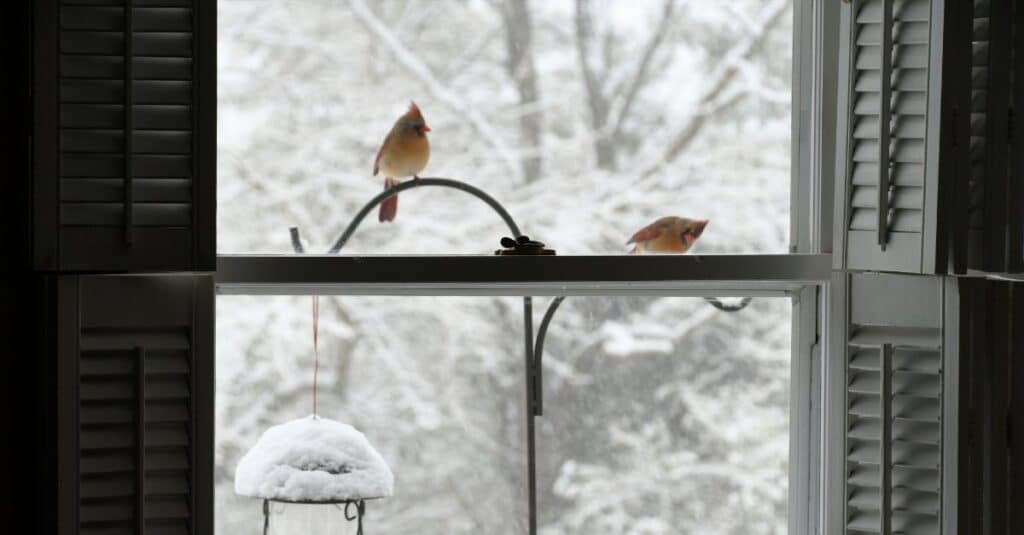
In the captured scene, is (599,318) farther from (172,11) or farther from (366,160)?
(172,11)

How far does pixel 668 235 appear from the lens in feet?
5.52

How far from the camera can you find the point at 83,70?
1.39 m

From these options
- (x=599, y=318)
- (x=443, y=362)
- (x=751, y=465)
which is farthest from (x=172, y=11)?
(x=751, y=465)

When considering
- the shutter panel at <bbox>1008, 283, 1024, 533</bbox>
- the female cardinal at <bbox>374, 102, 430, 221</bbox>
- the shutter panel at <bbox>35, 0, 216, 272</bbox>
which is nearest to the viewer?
the shutter panel at <bbox>35, 0, 216, 272</bbox>

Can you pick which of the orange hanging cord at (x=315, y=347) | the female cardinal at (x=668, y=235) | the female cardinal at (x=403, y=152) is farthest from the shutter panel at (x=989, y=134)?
the orange hanging cord at (x=315, y=347)

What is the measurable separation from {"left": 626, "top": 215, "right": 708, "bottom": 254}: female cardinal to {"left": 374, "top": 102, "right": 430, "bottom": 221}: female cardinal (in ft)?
1.26

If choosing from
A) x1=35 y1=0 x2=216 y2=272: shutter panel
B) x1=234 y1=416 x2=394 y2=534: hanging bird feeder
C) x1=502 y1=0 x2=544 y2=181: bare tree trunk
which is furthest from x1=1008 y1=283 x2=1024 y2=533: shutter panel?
x1=35 y1=0 x2=216 y2=272: shutter panel

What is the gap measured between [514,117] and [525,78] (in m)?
0.07

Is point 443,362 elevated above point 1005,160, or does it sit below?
below

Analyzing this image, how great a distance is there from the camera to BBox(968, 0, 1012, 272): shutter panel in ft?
4.78

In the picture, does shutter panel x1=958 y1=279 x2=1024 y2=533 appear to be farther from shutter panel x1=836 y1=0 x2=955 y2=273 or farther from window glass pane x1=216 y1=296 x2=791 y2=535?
window glass pane x1=216 y1=296 x2=791 y2=535

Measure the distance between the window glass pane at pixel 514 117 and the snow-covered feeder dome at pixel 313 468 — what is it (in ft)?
1.09

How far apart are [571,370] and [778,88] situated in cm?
59

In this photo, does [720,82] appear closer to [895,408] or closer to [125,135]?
[895,408]
